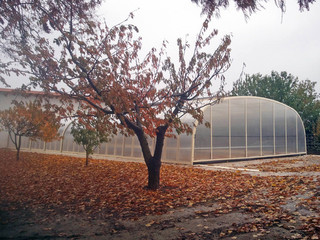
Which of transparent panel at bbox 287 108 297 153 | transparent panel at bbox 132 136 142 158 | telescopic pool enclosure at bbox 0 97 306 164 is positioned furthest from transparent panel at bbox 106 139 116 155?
transparent panel at bbox 287 108 297 153

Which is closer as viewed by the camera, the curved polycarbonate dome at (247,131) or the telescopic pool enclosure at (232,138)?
the telescopic pool enclosure at (232,138)

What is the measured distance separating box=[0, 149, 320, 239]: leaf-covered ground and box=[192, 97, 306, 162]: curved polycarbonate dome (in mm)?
7360

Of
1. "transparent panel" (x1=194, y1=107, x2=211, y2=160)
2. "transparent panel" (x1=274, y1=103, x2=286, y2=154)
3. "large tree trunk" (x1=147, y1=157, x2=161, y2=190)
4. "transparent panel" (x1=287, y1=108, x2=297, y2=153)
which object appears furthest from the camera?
"transparent panel" (x1=287, y1=108, x2=297, y2=153)

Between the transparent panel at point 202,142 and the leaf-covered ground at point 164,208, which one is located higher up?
the transparent panel at point 202,142

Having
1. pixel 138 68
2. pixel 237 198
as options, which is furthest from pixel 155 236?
pixel 138 68

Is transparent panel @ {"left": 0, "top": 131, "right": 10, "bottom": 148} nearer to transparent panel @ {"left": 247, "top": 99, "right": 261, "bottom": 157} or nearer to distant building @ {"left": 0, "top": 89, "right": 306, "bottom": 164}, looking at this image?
distant building @ {"left": 0, "top": 89, "right": 306, "bottom": 164}

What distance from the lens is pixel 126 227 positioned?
502 centimetres

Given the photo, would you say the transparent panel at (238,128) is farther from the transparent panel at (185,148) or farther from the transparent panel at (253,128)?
the transparent panel at (185,148)

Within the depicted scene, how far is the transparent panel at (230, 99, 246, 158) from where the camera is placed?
18.7 m

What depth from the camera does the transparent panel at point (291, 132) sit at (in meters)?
23.2

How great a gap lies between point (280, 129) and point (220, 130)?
7680 millimetres

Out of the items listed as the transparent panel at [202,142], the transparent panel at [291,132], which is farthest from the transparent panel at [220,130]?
the transparent panel at [291,132]

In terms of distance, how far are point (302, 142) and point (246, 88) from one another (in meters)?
19.8

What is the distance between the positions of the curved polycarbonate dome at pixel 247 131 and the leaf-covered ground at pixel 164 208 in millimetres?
7360
